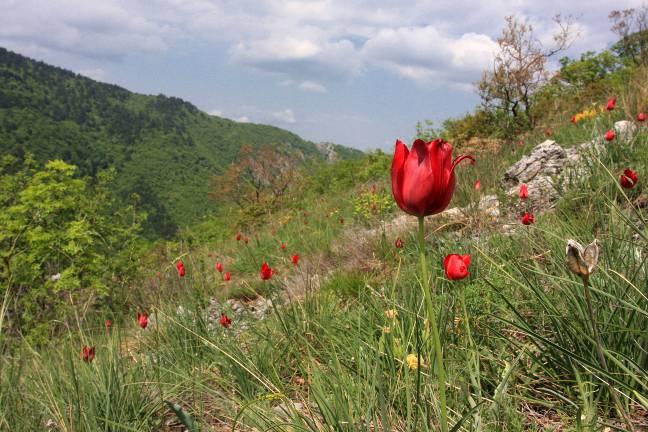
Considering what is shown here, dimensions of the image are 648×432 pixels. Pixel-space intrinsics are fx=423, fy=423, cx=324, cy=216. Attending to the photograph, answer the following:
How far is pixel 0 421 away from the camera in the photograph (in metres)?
2.00

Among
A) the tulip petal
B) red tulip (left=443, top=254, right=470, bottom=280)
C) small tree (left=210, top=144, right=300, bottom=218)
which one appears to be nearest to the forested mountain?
small tree (left=210, top=144, right=300, bottom=218)

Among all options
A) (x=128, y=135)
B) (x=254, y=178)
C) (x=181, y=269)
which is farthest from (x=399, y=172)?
(x=128, y=135)

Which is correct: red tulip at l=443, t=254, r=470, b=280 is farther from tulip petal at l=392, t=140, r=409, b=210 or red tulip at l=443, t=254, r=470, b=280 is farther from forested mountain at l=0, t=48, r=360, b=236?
forested mountain at l=0, t=48, r=360, b=236

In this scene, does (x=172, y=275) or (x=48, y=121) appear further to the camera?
(x=48, y=121)

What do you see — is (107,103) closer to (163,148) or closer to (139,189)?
(163,148)

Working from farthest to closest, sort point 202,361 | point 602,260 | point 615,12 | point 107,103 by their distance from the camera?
point 107,103, point 615,12, point 202,361, point 602,260

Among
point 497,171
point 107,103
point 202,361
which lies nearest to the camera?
point 202,361

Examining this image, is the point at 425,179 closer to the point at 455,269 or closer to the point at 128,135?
the point at 455,269

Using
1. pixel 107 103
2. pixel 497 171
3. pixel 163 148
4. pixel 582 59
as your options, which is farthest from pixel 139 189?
pixel 497 171

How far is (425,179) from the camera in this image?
37.8 inches

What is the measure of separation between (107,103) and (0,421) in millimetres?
177908

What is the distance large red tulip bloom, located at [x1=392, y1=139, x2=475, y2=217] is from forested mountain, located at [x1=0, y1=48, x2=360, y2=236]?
7613 cm

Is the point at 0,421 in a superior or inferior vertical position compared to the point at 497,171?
inferior

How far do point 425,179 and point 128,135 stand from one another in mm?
144001
